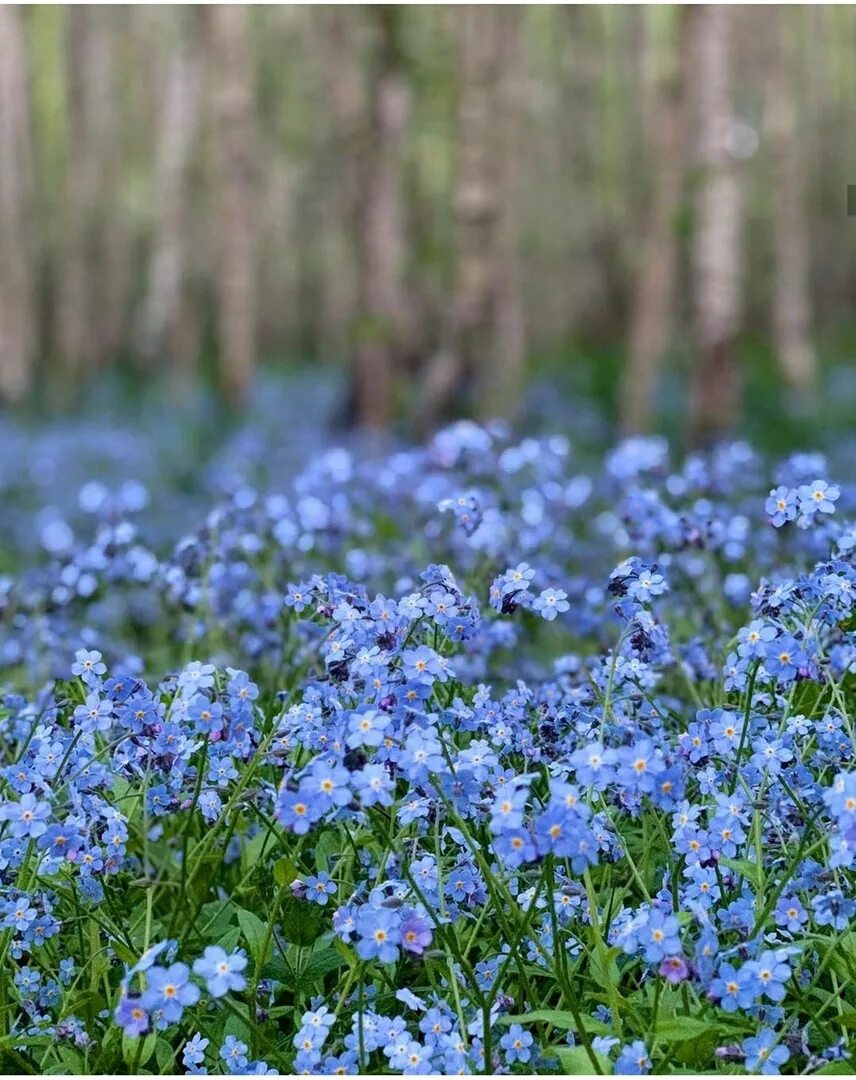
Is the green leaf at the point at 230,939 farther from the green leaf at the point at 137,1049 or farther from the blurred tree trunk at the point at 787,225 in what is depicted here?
the blurred tree trunk at the point at 787,225

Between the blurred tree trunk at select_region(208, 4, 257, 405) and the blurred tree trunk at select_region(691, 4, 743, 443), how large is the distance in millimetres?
4697

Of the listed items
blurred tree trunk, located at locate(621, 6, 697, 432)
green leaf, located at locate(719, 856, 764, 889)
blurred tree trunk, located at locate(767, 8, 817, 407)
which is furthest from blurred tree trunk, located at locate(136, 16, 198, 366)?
green leaf, located at locate(719, 856, 764, 889)

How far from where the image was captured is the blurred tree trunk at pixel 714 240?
788cm

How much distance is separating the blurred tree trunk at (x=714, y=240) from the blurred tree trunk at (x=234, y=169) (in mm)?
4697

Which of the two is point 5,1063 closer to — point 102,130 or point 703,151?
point 703,151

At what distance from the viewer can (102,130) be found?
85.0ft

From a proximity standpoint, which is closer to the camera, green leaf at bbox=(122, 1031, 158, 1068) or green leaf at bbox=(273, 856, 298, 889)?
green leaf at bbox=(122, 1031, 158, 1068)

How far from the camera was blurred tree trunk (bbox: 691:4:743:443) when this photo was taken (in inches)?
310

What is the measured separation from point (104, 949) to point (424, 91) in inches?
589

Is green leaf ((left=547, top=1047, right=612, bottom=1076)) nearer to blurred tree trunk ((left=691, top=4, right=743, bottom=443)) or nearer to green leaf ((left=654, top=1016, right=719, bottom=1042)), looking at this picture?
green leaf ((left=654, top=1016, right=719, bottom=1042))

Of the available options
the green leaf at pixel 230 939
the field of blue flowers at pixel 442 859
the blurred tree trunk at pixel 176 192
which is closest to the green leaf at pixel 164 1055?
the field of blue flowers at pixel 442 859

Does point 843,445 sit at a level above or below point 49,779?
above

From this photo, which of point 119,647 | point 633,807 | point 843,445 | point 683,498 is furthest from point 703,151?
point 633,807

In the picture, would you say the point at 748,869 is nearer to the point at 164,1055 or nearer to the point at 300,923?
the point at 300,923
